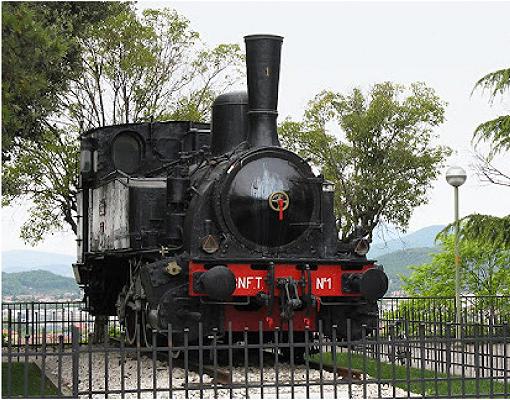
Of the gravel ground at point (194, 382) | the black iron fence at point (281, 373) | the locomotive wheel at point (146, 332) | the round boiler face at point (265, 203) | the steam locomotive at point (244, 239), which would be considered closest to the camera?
the black iron fence at point (281, 373)

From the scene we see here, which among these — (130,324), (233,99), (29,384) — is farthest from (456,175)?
(29,384)

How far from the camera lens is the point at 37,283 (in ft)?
178

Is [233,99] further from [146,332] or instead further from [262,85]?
[146,332]

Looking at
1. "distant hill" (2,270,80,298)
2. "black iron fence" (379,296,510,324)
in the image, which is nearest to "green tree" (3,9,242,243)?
"black iron fence" (379,296,510,324)

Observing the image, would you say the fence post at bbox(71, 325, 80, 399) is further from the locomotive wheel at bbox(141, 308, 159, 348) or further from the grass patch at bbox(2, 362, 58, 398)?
the locomotive wheel at bbox(141, 308, 159, 348)

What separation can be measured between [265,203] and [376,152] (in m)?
20.1

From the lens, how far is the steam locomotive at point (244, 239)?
1272 cm

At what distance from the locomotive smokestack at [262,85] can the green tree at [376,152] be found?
59.7 feet

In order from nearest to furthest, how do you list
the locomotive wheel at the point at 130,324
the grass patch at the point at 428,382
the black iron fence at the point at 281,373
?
the black iron fence at the point at 281,373, the grass patch at the point at 428,382, the locomotive wheel at the point at 130,324

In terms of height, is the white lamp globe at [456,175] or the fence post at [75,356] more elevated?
the white lamp globe at [456,175]

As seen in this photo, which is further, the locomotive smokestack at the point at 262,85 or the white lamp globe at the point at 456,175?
the white lamp globe at the point at 456,175

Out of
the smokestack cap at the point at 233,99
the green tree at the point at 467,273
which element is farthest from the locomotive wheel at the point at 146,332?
the green tree at the point at 467,273

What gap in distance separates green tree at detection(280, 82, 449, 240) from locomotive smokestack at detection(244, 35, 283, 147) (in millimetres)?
18186

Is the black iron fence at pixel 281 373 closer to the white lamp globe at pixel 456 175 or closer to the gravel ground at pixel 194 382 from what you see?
the gravel ground at pixel 194 382
